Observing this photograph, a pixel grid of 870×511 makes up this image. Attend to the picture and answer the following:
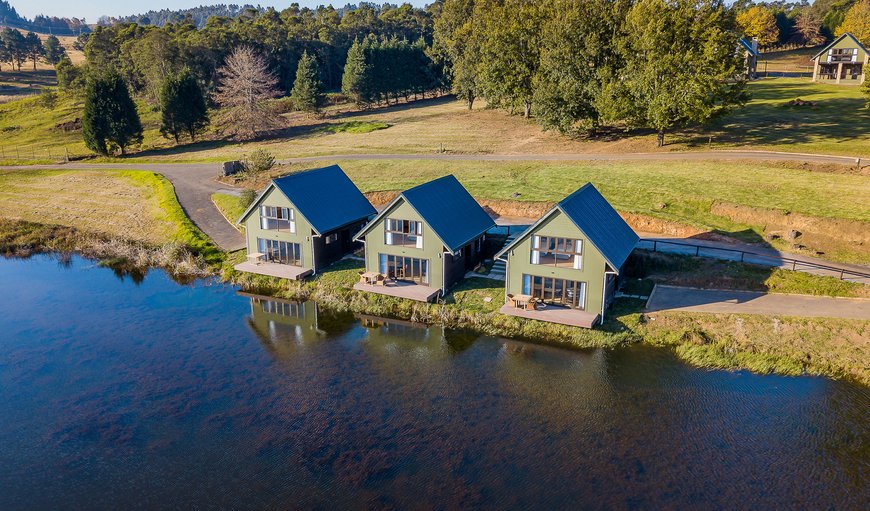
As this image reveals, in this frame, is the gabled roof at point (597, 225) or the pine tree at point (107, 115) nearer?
the gabled roof at point (597, 225)

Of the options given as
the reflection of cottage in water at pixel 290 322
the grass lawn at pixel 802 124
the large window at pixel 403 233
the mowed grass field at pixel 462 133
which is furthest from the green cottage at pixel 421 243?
the grass lawn at pixel 802 124

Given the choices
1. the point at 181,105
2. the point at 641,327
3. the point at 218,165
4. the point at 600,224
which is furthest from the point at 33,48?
the point at 641,327

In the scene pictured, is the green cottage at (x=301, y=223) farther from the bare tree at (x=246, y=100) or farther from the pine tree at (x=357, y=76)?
the pine tree at (x=357, y=76)

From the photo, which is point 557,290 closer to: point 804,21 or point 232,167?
point 232,167

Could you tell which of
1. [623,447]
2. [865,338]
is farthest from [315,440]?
[865,338]

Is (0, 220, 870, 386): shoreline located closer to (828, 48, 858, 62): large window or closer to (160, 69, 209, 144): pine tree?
(160, 69, 209, 144): pine tree

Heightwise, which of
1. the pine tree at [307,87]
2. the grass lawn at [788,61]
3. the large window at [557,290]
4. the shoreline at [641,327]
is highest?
the grass lawn at [788,61]

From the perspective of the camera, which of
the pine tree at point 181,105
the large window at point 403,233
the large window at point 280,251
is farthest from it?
the pine tree at point 181,105
